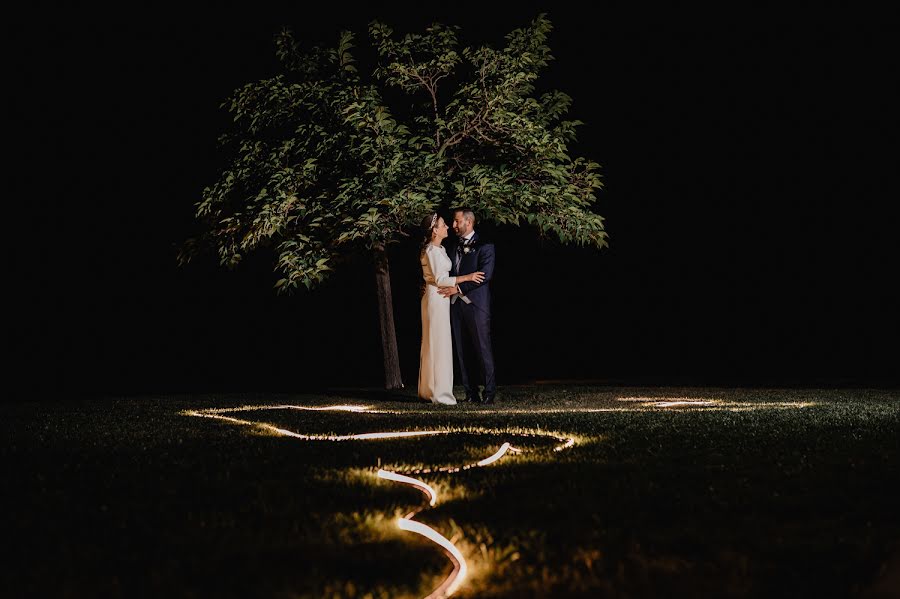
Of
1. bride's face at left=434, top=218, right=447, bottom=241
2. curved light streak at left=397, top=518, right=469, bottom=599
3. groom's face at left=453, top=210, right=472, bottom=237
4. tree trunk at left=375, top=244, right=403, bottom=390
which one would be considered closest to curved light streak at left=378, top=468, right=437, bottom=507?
curved light streak at left=397, top=518, right=469, bottom=599

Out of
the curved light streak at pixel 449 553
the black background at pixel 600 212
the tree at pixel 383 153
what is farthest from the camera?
the black background at pixel 600 212

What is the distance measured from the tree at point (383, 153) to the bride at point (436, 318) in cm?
49

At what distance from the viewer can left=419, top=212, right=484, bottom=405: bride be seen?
11.9 metres

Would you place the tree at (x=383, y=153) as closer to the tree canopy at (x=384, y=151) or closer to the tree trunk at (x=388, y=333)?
the tree canopy at (x=384, y=151)

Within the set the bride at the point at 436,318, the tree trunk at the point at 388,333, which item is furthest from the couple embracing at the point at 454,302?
the tree trunk at the point at 388,333

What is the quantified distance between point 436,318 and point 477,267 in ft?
3.02

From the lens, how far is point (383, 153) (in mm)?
13031

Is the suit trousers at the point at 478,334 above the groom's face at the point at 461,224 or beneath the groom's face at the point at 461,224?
beneath

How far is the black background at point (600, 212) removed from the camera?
21266 millimetres

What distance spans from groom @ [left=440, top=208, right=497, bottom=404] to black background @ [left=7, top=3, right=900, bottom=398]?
713cm

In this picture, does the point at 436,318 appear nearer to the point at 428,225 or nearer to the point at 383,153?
the point at 428,225

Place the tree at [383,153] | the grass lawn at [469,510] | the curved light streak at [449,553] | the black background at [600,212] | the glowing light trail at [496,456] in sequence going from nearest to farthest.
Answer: the curved light streak at [449,553] < the grass lawn at [469,510] < the glowing light trail at [496,456] < the tree at [383,153] < the black background at [600,212]

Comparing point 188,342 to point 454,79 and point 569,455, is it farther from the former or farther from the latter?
point 569,455

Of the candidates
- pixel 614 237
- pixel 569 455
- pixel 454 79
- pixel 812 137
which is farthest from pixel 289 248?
pixel 812 137
